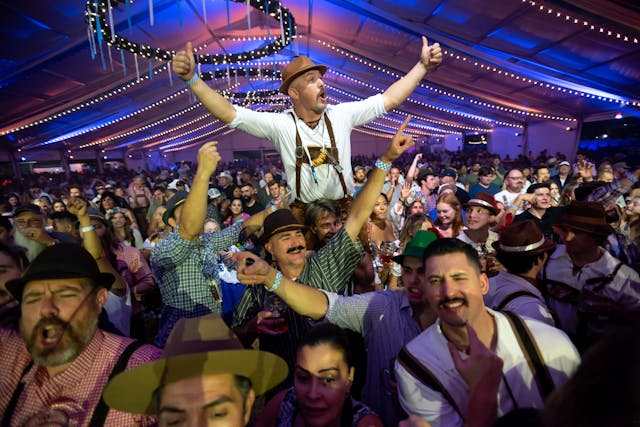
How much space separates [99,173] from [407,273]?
27.3 m

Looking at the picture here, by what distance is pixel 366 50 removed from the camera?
12.1 metres

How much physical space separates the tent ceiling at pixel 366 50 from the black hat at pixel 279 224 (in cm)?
399

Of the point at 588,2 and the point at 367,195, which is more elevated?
the point at 588,2

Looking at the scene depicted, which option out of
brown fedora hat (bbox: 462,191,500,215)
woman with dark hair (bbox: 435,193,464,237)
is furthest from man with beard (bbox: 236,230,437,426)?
woman with dark hair (bbox: 435,193,464,237)

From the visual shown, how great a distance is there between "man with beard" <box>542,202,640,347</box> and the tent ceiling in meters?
5.33

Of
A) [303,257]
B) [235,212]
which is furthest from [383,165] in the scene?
[235,212]

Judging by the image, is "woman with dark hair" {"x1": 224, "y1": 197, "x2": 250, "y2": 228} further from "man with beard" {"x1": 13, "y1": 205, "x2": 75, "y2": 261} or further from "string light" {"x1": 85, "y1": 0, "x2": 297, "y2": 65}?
"man with beard" {"x1": 13, "y1": 205, "x2": 75, "y2": 261}

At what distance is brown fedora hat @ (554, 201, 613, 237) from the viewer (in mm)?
2377

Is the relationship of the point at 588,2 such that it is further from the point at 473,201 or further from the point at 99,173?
the point at 99,173

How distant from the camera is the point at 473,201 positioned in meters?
3.93

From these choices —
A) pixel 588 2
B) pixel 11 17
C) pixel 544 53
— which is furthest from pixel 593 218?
pixel 11 17

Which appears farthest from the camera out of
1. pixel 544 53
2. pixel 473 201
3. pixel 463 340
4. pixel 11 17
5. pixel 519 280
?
pixel 544 53

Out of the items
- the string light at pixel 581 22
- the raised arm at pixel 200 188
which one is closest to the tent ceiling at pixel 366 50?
the string light at pixel 581 22

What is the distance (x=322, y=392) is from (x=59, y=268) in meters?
1.29
